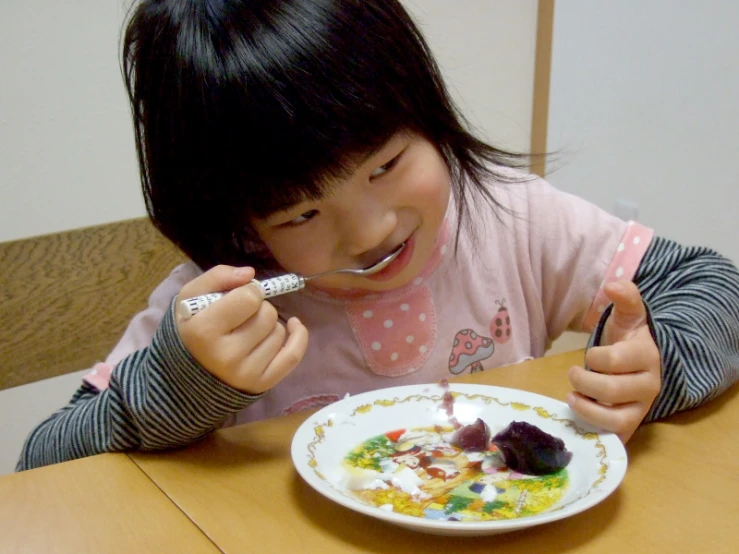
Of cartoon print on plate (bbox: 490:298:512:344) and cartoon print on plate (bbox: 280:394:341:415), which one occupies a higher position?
→ cartoon print on plate (bbox: 490:298:512:344)

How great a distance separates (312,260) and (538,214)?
323 mm

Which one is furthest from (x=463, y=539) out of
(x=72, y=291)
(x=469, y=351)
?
(x=72, y=291)

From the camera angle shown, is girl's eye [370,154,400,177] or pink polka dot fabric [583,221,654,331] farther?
pink polka dot fabric [583,221,654,331]

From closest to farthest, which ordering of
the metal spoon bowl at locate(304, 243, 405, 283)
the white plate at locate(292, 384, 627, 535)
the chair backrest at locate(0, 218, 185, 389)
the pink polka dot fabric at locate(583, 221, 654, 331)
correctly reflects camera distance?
the white plate at locate(292, 384, 627, 535) < the metal spoon bowl at locate(304, 243, 405, 283) < the pink polka dot fabric at locate(583, 221, 654, 331) < the chair backrest at locate(0, 218, 185, 389)

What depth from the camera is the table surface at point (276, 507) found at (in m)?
0.55

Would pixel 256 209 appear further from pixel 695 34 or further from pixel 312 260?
pixel 695 34

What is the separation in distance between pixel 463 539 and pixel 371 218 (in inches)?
11.1

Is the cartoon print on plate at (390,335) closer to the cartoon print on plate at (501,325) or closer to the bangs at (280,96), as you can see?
the cartoon print on plate at (501,325)

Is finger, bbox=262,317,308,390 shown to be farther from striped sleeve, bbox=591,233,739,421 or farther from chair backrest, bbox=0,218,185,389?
chair backrest, bbox=0,218,185,389

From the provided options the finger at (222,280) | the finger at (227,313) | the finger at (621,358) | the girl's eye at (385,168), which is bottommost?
the finger at (621,358)

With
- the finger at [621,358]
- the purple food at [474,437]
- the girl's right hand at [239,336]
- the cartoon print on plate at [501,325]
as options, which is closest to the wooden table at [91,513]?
the girl's right hand at [239,336]

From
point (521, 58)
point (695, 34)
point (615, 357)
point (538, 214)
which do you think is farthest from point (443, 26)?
point (615, 357)

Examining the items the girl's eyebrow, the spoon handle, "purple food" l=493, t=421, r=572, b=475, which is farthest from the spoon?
"purple food" l=493, t=421, r=572, b=475

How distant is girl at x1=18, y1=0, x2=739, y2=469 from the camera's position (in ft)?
2.23
